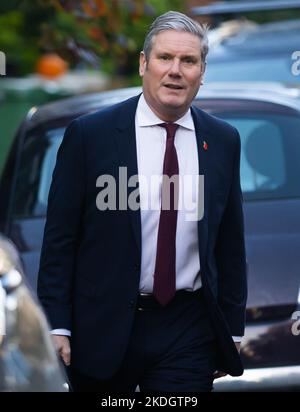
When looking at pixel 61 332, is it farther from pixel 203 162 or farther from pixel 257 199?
pixel 257 199

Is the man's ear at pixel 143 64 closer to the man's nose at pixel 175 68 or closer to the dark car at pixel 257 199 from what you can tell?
the man's nose at pixel 175 68

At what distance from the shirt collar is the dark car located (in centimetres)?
157

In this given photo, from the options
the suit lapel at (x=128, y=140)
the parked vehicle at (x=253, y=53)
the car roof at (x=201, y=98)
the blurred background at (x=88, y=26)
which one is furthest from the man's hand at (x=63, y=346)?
the parked vehicle at (x=253, y=53)

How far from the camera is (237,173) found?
5465 mm

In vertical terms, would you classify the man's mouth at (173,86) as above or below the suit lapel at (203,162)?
above

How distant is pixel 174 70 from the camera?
524 cm

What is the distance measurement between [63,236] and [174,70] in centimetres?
71

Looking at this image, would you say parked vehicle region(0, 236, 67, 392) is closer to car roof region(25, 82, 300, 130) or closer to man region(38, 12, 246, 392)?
man region(38, 12, 246, 392)

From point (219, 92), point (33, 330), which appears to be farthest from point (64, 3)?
point (33, 330)

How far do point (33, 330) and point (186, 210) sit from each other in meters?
1.15

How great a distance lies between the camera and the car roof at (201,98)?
7.90 meters

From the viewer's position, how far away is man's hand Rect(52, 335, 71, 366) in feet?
17.2

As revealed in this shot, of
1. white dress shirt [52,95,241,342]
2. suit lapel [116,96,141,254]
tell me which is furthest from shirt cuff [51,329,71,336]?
suit lapel [116,96,141,254]
